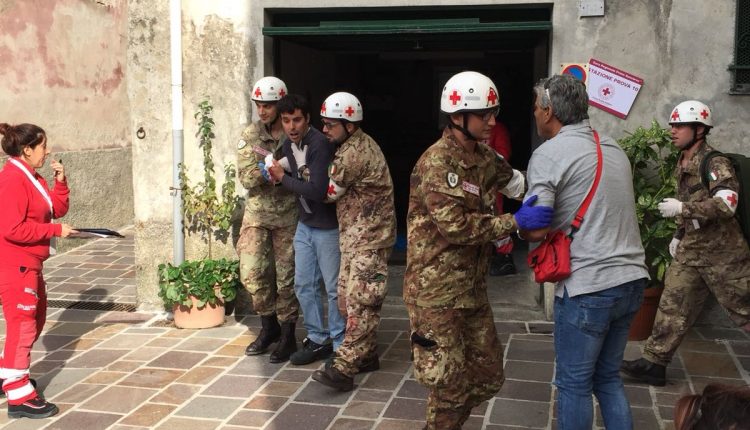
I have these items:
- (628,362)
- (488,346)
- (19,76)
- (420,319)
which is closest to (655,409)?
(628,362)

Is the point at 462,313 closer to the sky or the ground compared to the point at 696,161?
closer to the ground

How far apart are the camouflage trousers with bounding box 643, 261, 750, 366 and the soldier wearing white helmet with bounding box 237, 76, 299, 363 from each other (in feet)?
8.25

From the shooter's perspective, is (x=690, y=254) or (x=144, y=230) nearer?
(x=690, y=254)

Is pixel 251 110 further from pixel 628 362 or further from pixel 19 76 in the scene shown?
pixel 19 76

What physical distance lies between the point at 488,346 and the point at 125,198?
9073 millimetres

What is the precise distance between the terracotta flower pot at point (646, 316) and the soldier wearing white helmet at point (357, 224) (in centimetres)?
218

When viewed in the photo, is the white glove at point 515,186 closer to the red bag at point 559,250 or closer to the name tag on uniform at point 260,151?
the red bag at point 559,250

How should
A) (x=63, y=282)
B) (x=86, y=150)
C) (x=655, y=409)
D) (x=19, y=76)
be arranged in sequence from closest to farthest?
1. (x=655, y=409)
2. (x=63, y=282)
3. (x=19, y=76)
4. (x=86, y=150)

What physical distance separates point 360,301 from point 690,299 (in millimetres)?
2173

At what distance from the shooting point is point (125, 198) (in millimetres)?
12047

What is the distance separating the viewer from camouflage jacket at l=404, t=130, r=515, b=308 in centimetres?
378

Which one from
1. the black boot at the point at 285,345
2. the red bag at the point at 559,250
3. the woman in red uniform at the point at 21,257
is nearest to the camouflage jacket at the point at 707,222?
the red bag at the point at 559,250

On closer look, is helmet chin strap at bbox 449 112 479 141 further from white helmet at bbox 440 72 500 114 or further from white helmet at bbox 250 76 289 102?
white helmet at bbox 250 76 289 102

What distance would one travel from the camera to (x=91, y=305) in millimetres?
7707
